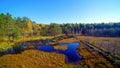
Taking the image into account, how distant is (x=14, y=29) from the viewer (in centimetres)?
6675

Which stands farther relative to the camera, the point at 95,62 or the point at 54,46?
the point at 54,46

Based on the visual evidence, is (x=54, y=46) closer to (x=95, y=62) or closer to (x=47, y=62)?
(x=47, y=62)

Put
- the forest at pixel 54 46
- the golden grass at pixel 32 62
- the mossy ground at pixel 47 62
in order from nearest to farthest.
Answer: the mossy ground at pixel 47 62 < the golden grass at pixel 32 62 < the forest at pixel 54 46

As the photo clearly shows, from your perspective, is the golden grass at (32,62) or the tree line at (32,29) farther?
the tree line at (32,29)

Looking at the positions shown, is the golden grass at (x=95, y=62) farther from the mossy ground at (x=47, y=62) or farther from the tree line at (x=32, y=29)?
the tree line at (x=32, y=29)

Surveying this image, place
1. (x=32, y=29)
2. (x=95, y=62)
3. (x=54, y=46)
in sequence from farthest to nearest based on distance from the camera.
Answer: (x=32, y=29), (x=54, y=46), (x=95, y=62)

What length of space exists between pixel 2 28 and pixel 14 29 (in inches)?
227

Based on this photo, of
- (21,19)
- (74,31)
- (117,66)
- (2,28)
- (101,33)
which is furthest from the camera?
(74,31)

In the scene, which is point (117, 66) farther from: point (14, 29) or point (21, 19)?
point (21, 19)

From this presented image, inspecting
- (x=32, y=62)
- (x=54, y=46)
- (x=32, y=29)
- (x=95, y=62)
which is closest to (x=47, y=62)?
(x=32, y=62)

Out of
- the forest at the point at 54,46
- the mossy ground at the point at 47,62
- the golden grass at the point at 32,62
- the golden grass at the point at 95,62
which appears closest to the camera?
the golden grass at the point at 95,62

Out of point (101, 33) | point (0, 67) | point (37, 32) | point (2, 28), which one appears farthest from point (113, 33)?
point (0, 67)

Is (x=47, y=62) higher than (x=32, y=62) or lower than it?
lower

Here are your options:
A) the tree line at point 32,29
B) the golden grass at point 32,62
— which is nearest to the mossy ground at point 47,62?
the golden grass at point 32,62
